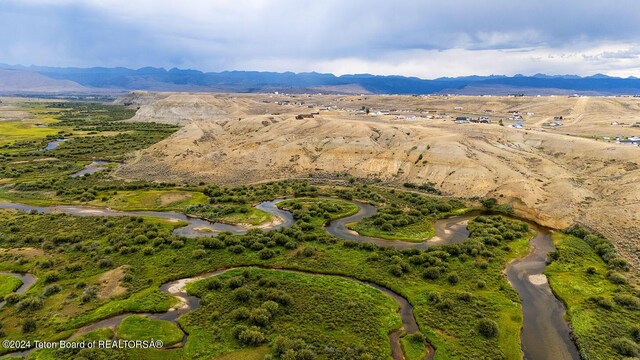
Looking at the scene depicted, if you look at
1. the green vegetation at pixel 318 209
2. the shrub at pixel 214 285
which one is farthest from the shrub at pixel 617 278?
the shrub at pixel 214 285

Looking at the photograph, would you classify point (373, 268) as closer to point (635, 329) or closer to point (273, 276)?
point (273, 276)

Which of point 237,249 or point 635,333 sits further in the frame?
point 237,249

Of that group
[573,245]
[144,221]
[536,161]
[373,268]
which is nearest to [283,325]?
[373,268]

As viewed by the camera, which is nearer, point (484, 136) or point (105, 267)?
point (105, 267)

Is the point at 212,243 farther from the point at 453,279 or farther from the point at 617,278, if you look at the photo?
the point at 617,278

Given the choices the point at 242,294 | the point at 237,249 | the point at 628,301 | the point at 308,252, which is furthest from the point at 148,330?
the point at 628,301

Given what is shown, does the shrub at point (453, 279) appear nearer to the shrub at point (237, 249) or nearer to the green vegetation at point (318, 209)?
the green vegetation at point (318, 209)
